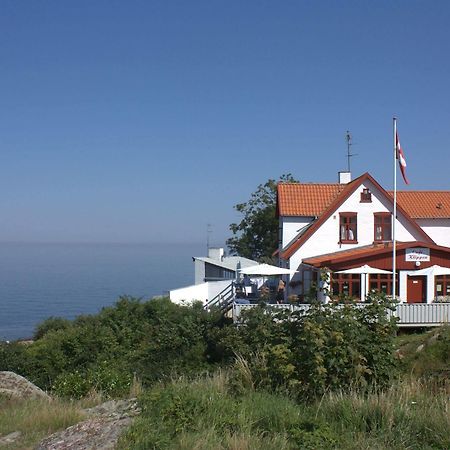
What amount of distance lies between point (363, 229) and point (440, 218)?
6099 mm

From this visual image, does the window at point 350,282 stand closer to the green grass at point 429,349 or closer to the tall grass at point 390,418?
the green grass at point 429,349

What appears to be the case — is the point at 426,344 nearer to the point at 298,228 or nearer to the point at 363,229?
the point at 363,229

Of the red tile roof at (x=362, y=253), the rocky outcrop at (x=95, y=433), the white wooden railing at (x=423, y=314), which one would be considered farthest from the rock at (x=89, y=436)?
the red tile roof at (x=362, y=253)

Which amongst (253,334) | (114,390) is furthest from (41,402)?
(253,334)

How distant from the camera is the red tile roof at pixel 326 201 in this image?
36406mm

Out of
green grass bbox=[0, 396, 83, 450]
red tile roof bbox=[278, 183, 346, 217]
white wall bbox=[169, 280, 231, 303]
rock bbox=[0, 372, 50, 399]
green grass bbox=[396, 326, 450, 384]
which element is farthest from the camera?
white wall bbox=[169, 280, 231, 303]

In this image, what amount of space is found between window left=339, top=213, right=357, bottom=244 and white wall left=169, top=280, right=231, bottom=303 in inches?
467

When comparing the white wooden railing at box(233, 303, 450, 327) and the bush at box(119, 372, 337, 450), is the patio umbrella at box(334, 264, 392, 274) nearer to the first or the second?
the white wooden railing at box(233, 303, 450, 327)

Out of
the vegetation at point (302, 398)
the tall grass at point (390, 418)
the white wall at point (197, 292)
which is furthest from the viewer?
the white wall at point (197, 292)

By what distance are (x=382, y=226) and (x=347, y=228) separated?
73.9 inches

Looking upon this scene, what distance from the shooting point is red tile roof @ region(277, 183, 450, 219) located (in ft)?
119

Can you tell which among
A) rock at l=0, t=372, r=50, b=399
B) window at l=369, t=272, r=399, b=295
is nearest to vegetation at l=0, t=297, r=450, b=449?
rock at l=0, t=372, r=50, b=399

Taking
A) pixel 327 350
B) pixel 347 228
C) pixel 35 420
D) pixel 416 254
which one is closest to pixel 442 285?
pixel 416 254

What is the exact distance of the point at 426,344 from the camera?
63.6 ft
